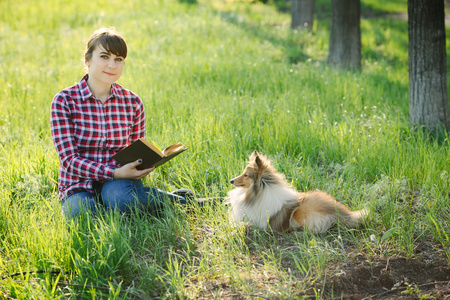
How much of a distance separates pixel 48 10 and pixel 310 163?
11.7 meters

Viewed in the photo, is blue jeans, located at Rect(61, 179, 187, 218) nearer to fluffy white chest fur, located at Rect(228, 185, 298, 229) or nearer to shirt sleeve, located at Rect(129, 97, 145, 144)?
shirt sleeve, located at Rect(129, 97, 145, 144)

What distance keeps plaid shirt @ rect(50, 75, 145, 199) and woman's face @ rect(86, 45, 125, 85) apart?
0.46 ft

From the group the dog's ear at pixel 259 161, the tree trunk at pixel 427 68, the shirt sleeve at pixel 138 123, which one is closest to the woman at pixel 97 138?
the shirt sleeve at pixel 138 123

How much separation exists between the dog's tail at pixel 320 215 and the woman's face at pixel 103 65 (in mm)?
1923

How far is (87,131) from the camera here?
362 centimetres

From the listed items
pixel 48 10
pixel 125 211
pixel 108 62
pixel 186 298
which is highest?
pixel 48 10

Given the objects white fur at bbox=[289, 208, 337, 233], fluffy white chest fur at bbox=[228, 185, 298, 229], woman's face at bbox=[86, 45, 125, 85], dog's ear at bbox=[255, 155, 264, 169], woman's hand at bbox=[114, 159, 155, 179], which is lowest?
white fur at bbox=[289, 208, 337, 233]

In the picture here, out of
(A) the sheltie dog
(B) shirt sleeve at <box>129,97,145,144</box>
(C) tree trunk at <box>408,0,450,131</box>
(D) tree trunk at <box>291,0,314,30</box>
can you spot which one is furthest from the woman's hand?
(D) tree trunk at <box>291,0,314,30</box>

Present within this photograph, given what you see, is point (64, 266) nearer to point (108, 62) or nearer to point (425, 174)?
point (108, 62)

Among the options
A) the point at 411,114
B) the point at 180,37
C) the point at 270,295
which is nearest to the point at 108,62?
the point at 270,295

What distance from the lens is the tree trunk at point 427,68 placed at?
5.21 meters

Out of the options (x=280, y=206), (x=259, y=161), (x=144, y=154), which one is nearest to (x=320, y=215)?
(x=280, y=206)

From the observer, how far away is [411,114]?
5.49 metres

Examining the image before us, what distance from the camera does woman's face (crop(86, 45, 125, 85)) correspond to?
3535 millimetres
